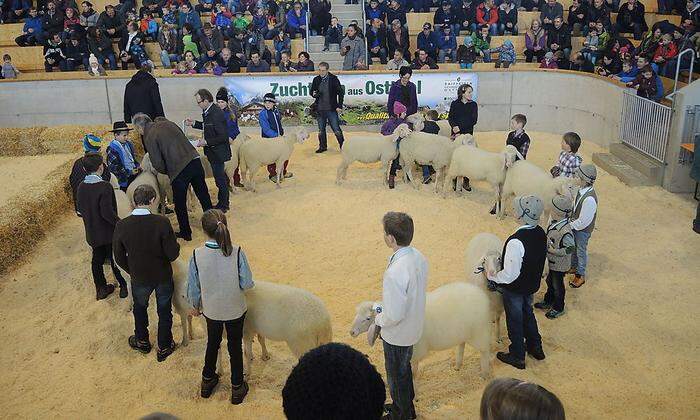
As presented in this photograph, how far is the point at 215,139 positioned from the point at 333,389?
7426 millimetres

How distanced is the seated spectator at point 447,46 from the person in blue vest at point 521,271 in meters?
11.3

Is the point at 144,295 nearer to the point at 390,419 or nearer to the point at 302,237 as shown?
the point at 390,419

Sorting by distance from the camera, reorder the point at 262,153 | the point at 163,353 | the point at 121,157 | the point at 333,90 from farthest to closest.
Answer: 1. the point at 333,90
2. the point at 262,153
3. the point at 121,157
4. the point at 163,353

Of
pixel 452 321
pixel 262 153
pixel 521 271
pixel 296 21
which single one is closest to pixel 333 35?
pixel 296 21

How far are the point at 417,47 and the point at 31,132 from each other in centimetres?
942

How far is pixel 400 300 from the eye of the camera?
424cm

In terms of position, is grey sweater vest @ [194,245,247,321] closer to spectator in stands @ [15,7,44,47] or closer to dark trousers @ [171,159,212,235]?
dark trousers @ [171,159,212,235]

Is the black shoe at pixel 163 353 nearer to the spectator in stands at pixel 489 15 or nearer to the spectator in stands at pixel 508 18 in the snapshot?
the spectator in stands at pixel 489 15

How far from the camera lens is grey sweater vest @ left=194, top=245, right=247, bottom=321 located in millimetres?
4855

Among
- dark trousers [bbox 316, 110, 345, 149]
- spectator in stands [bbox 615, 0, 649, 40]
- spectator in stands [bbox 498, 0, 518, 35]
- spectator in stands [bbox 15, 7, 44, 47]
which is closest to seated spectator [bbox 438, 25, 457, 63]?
spectator in stands [bbox 498, 0, 518, 35]

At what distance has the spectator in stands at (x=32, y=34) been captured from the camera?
17.0m

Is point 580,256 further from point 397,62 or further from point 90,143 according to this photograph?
point 397,62

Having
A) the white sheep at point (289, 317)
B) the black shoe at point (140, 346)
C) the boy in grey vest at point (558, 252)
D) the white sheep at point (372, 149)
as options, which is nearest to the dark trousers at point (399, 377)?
the white sheep at point (289, 317)

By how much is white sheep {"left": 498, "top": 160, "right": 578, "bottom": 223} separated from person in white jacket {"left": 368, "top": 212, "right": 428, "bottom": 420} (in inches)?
153
